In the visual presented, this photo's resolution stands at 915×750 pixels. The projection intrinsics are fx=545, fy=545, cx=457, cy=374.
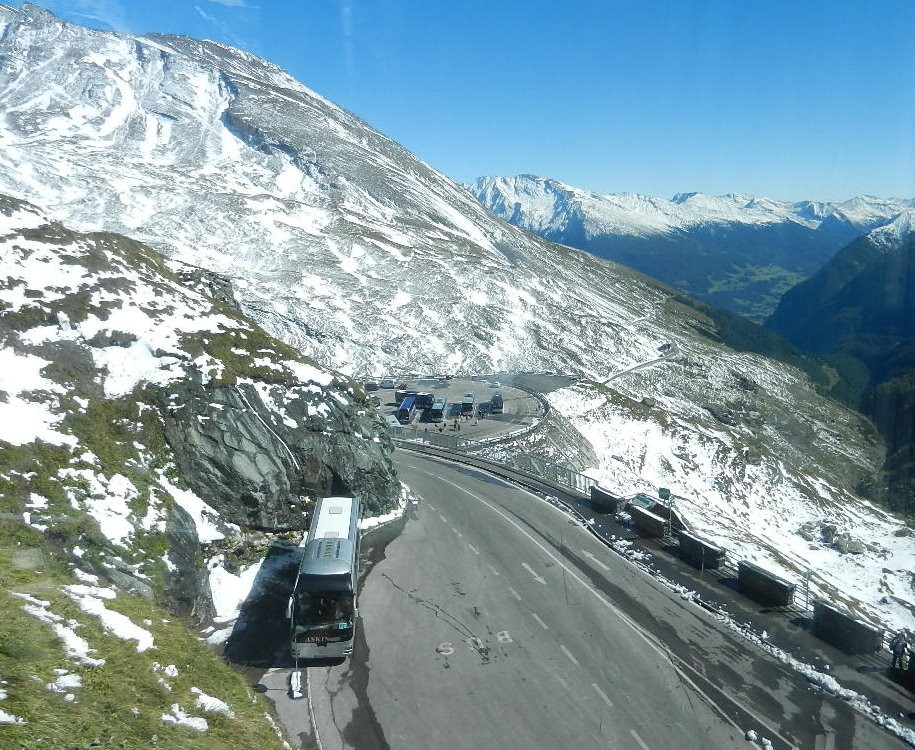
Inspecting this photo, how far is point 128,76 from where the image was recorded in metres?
156

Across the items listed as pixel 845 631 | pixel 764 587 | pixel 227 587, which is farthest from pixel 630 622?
pixel 227 587

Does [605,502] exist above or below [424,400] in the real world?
below

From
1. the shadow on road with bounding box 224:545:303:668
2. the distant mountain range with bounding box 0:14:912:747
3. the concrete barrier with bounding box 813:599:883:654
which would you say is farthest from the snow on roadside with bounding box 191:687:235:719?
the concrete barrier with bounding box 813:599:883:654

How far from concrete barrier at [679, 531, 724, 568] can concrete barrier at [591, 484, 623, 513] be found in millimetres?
4915

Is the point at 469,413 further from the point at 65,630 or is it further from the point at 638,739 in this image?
the point at 65,630

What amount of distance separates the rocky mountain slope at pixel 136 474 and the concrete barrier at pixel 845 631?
17.3 metres

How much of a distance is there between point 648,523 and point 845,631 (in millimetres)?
9849

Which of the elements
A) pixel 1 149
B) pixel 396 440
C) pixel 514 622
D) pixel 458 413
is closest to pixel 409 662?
pixel 514 622

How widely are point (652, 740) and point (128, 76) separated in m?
198

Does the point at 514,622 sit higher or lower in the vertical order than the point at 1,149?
lower

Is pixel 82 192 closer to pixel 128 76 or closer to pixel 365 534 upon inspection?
pixel 128 76

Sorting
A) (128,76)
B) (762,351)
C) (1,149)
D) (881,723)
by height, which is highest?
(128,76)

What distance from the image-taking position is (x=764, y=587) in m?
20.6

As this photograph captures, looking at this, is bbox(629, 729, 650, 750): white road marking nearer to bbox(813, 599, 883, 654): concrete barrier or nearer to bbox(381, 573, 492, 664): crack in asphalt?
bbox(381, 573, 492, 664): crack in asphalt
